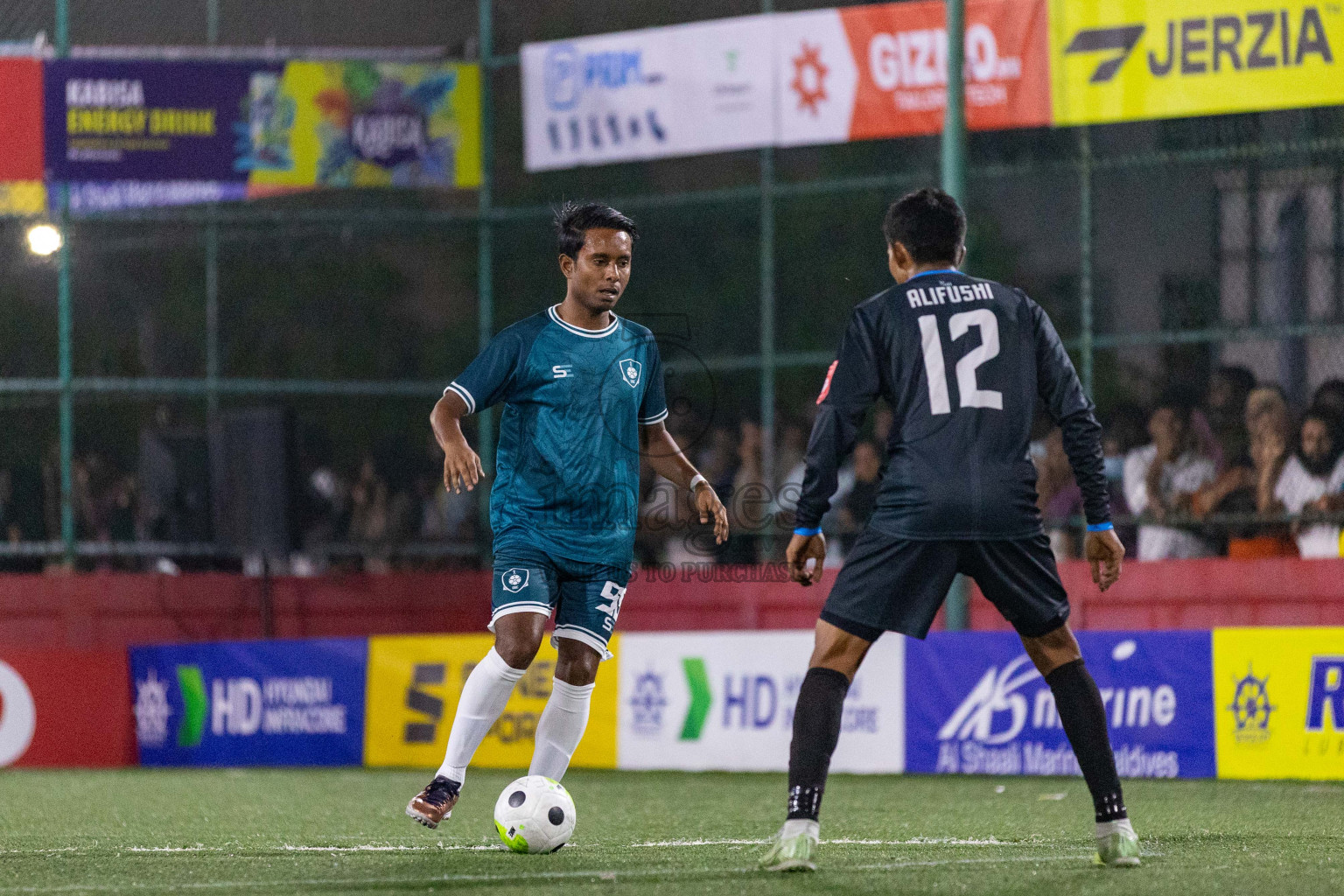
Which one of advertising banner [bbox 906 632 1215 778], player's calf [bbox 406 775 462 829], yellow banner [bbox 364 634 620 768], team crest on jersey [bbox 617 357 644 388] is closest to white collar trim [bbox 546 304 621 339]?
team crest on jersey [bbox 617 357 644 388]

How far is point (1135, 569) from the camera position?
13.2 m

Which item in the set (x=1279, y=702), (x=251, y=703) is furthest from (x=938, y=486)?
(x=251, y=703)

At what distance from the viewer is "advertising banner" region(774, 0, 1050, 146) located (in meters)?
14.2

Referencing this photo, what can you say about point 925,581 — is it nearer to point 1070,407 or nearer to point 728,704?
point 1070,407

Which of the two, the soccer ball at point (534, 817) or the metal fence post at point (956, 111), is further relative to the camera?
the metal fence post at point (956, 111)

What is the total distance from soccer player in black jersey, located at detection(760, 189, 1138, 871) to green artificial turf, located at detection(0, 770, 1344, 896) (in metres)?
0.39

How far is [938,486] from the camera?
5555 millimetres

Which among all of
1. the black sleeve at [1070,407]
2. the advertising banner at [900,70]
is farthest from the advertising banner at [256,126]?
the black sleeve at [1070,407]

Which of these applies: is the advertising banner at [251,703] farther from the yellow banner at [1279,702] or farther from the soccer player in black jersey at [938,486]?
the soccer player in black jersey at [938,486]

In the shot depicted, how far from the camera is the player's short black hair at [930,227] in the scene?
5.74m

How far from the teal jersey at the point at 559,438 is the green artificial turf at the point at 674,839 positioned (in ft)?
3.61

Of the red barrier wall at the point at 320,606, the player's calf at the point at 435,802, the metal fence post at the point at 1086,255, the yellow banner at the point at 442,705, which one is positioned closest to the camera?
the player's calf at the point at 435,802

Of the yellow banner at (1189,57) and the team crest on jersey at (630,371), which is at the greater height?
the yellow banner at (1189,57)

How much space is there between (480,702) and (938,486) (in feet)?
6.21
